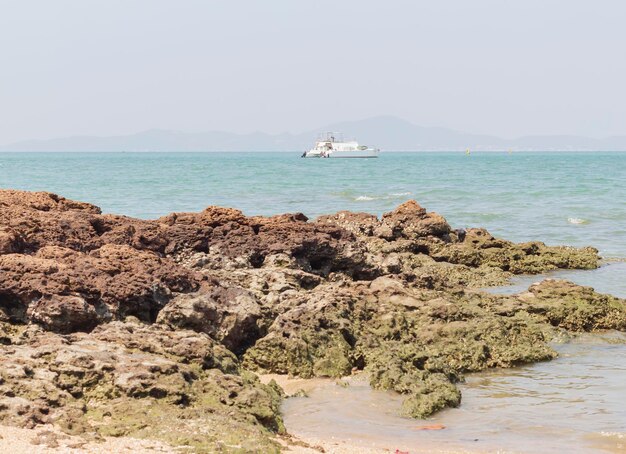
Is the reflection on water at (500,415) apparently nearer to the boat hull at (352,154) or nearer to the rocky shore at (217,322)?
the rocky shore at (217,322)

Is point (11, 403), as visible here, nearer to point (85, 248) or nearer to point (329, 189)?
point (85, 248)

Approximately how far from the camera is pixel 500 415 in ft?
29.7

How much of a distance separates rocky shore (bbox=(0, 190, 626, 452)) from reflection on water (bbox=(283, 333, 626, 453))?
26cm

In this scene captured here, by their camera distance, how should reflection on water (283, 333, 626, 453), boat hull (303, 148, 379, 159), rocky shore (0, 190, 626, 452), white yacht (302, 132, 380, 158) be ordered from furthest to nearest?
white yacht (302, 132, 380, 158) → boat hull (303, 148, 379, 159) → reflection on water (283, 333, 626, 453) → rocky shore (0, 190, 626, 452)

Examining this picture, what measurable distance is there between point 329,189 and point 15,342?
42886 mm

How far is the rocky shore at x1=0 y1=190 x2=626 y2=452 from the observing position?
24.7ft

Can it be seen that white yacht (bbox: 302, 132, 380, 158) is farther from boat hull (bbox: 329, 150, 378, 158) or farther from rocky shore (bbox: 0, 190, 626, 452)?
rocky shore (bbox: 0, 190, 626, 452)

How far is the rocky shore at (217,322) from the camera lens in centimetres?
754

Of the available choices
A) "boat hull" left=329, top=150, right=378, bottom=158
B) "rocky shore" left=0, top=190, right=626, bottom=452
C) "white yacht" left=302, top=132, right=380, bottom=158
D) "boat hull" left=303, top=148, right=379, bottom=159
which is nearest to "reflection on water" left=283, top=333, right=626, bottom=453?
"rocky shore" left=0, top=190, right=626, bottom=452

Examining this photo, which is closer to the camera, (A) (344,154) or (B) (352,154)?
(B) (352,154)

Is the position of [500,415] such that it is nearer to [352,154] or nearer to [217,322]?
[217,322]

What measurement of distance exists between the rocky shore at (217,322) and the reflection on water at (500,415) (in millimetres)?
264

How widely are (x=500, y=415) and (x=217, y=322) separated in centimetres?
340

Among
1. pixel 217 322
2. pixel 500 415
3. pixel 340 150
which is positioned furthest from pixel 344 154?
pixel 500 415
